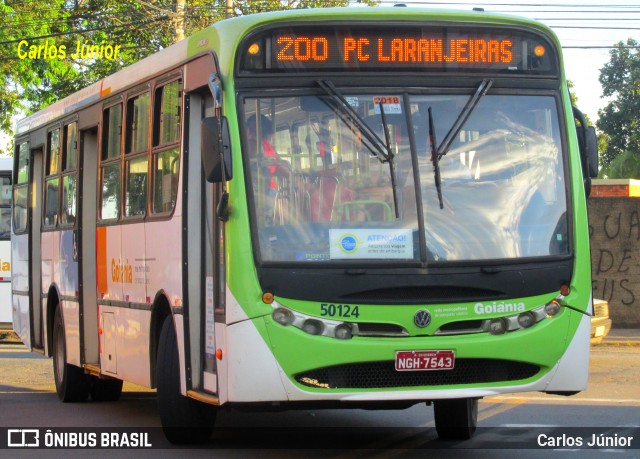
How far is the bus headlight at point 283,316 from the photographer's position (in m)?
8.14

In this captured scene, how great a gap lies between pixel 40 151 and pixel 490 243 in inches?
320

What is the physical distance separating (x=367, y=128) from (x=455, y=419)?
2796 mm

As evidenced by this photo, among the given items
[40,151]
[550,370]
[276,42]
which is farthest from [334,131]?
[40,151]

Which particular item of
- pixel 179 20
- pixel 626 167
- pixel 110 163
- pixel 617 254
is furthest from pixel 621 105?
pixel 110 163

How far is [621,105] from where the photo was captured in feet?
235

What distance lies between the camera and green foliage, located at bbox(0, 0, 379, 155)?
3334cm

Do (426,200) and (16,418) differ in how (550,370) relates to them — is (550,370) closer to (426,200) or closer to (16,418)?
(426,200)

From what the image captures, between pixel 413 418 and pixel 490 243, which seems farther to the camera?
pixel 413 418

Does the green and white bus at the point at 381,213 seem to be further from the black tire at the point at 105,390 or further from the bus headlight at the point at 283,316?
the black tire at the point at 105,390

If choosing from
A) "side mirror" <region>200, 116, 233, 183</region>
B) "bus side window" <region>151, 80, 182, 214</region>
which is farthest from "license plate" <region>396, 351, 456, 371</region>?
"bus side window" <region>151, 80, 182, 214</region>

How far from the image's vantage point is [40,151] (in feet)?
49.9

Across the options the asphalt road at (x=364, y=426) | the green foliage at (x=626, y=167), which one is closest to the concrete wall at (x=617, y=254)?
the asphalt road at (x=364, y=426)

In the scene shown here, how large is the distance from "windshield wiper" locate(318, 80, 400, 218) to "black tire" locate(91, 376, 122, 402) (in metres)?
6.08

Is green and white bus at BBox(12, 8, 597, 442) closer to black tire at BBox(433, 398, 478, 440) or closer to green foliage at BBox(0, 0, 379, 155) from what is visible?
black tire at BBox(433, 398, 478, 440)
